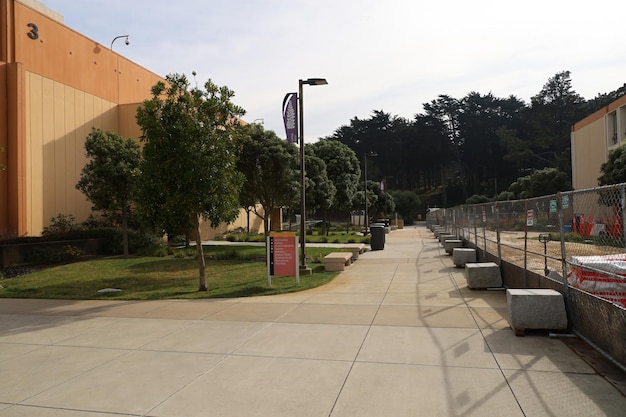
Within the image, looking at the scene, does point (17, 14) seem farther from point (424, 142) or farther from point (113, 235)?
point (424, 142)

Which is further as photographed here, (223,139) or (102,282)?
(102,282)

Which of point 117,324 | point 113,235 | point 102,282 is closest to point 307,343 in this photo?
point 117,324

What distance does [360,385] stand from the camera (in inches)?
190

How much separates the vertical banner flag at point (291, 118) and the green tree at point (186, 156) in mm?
3765

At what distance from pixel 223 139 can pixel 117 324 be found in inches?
219

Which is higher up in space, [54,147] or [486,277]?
→ [54,147]

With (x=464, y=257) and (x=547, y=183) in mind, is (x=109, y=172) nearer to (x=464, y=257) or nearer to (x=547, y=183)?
(x=464, y=257)

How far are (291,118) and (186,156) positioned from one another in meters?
5.31

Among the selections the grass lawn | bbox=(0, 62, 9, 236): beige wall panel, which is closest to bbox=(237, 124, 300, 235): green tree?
the grass lawn

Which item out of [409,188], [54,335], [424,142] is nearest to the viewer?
[54,335]

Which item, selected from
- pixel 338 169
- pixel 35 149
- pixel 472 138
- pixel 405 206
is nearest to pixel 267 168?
pixel 35 149

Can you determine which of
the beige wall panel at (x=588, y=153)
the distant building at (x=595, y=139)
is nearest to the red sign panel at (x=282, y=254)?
the distant building at (x=595, y=139)

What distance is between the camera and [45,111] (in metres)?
24.8

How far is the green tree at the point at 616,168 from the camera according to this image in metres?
27.6
